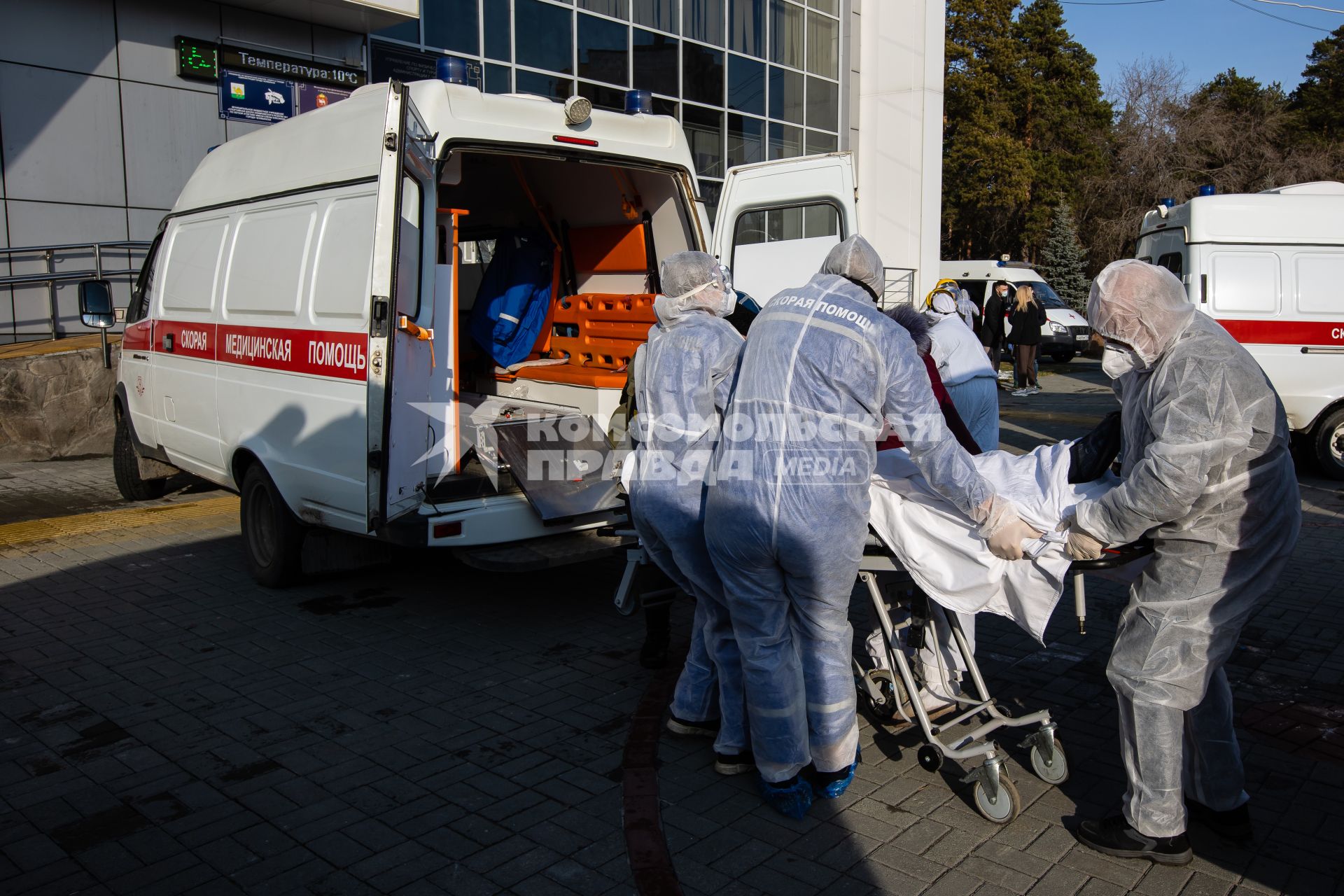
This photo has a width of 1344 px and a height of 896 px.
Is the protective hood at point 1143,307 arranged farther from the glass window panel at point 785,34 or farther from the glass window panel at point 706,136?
the glass window panel at point 785,34

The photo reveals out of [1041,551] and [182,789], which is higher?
[1041,551]

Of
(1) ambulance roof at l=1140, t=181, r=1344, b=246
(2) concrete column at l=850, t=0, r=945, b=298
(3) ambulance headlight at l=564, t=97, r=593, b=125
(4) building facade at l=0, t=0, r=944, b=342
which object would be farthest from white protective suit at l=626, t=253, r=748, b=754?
(2) concrete column at l=850, t=0, r=945, b=298

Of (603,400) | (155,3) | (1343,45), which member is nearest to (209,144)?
(155,3)

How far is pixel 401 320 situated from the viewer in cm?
507

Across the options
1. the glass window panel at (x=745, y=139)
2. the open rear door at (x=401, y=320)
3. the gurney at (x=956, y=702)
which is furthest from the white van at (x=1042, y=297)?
the gurney at (x=956, y=702)

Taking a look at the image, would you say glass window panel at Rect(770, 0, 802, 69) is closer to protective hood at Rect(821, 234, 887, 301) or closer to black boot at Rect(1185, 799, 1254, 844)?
protective hood at Rect(821, 234, 887, 301)

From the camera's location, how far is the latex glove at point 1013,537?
3350 millimetres

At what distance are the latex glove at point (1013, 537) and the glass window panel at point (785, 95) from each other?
18930 millimetres

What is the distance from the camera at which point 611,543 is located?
5590mm

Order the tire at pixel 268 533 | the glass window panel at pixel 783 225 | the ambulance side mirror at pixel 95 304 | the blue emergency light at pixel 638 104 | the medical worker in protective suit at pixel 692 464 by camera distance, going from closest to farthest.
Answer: the medical worker in protective suit at pixel 692 464 < the tire at pixel 268 533 < the blue emergency light at pixel 638 104 < the ambulance side mirror at pixel 95 304 < the glass window panel at pixel 783 225

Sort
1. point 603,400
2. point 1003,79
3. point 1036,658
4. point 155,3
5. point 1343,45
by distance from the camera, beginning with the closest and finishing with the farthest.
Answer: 1. point 1036,658
2. point 603,400
3. point 155,3
4. point 1343,45
5. point 1003,79

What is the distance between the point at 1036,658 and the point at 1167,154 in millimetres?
35503

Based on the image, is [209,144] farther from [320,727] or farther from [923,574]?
[923,574]

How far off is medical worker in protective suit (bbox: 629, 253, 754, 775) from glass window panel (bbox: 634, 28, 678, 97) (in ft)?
46.8
